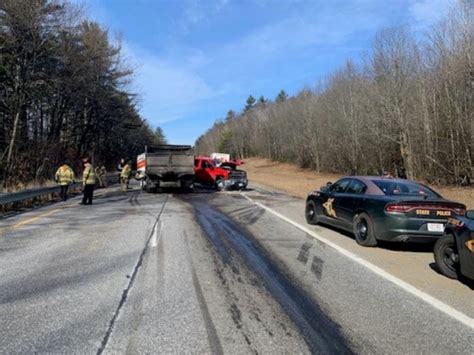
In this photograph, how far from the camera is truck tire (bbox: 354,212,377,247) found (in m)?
9.39

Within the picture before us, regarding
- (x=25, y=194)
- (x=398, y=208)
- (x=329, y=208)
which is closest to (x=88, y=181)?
(x=25, y=194)

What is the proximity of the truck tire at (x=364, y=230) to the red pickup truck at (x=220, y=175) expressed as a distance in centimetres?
1751

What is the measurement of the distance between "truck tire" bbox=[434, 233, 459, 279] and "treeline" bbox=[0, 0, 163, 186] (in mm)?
20471

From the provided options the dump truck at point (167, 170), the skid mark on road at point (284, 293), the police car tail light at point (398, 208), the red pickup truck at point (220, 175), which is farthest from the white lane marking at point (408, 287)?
the red pickup truck at point (220, 175)

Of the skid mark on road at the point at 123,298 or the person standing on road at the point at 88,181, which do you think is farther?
the person standing on road at the point at 88,181

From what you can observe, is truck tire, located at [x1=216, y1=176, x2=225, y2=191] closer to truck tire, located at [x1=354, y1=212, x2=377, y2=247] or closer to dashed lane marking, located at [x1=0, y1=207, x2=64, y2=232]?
dashed lane marking, located at [x1=0, y1=207, x2=64, y2=232]

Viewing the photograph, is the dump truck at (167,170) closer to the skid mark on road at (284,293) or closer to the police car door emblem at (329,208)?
the skid mark on road at (284,293)

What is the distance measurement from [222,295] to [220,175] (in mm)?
21899

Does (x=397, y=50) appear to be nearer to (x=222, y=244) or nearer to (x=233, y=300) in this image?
(x=222, y=244)

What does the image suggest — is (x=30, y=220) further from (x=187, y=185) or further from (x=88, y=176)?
(x=187, y=185)

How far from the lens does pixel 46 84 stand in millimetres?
31688

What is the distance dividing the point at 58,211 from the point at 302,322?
42.0 ft

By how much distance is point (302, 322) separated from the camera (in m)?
4.95

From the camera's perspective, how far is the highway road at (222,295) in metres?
4.41
